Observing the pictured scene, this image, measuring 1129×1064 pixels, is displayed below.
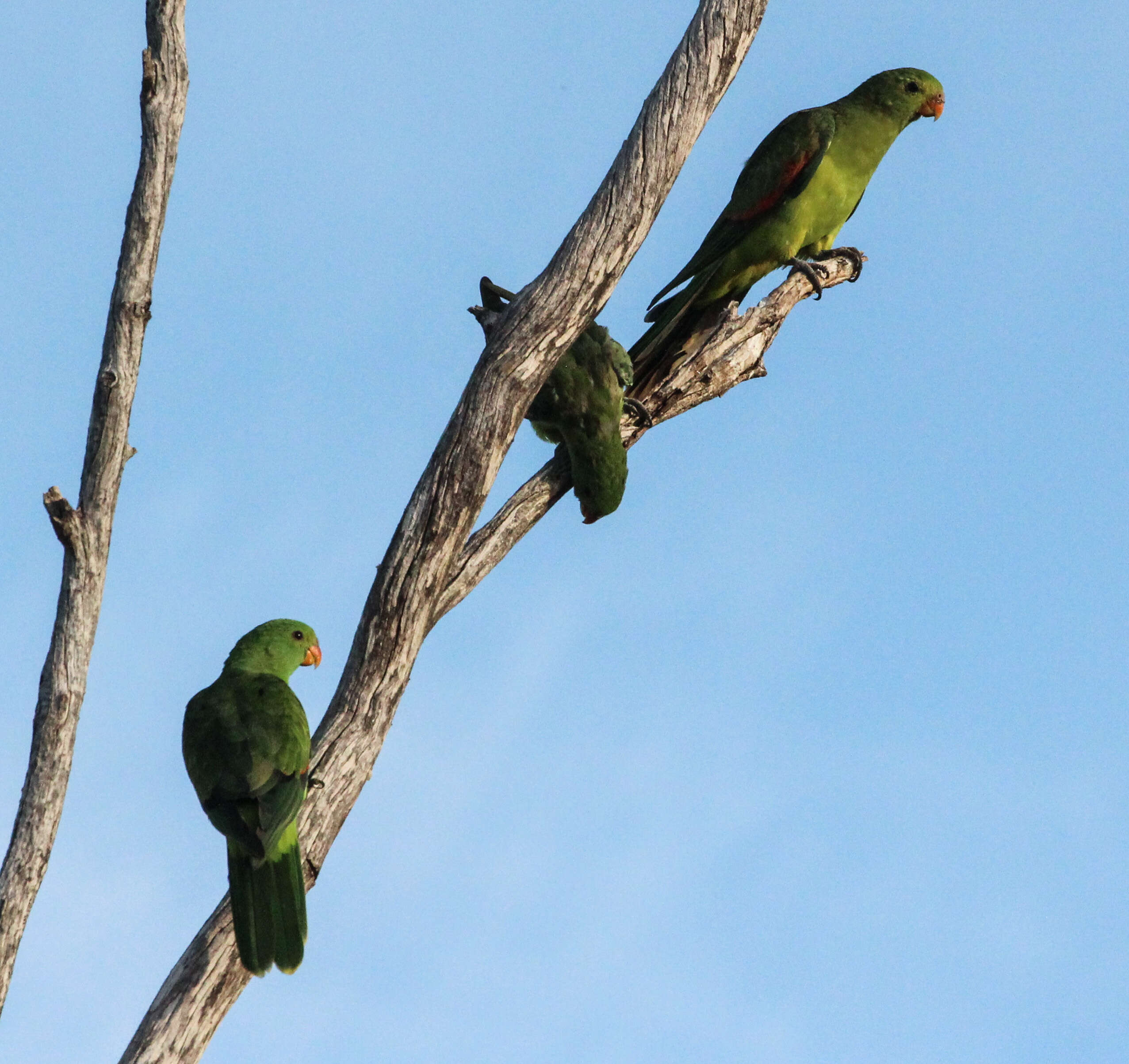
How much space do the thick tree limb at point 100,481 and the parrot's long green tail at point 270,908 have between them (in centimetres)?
66

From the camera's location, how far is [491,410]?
465cm

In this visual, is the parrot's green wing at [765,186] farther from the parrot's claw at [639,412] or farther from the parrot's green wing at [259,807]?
the parrot's green wing at [259,807]

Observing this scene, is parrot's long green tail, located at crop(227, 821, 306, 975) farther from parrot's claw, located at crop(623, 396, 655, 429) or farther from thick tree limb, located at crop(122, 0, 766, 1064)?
parrot's claw, located at crop(623, 396, 655, 429)

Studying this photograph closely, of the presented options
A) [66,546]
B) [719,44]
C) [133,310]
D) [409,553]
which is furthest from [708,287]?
[66,546]

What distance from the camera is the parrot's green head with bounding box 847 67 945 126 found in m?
6.81

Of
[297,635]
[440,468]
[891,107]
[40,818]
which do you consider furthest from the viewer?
[891,107]

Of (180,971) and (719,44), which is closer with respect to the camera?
(180,971)

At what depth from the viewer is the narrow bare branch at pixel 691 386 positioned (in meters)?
5.14

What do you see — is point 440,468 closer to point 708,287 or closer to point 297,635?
point 297,635

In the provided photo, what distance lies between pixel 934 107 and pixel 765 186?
1424mm

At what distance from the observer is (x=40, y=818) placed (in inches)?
157

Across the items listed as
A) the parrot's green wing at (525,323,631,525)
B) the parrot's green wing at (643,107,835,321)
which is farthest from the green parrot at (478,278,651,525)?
the parrot's green wing at (643,107,835,321)

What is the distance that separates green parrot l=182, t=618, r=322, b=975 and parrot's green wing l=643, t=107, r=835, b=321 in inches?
116

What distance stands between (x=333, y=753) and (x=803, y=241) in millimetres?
3801
